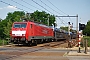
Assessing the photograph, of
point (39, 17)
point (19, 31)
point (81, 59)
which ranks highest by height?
point (39, 17)

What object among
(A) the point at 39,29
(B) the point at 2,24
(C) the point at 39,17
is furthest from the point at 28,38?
(B) the point at 2,24

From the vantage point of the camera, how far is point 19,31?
33375mm

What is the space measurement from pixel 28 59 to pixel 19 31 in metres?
17.0

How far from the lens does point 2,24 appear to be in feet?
431

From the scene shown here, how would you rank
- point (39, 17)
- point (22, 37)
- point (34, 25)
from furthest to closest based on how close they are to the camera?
1. point (39, 17)
2. point (34, 25)
3. point (22, 37)

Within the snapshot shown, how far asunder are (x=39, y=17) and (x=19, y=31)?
8420cm

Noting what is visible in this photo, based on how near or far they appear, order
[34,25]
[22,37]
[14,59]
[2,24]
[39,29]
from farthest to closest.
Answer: [2,24]
[39,29]
[34,25]
[22,37]
[14,59]

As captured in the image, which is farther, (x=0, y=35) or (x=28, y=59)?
(x=0, y=35)

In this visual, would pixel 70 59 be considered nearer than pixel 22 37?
Yes

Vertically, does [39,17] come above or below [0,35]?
above

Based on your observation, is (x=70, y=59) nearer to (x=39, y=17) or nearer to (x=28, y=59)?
(x=28, y=59)

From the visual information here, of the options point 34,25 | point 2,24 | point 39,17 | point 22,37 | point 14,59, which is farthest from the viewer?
point 2,24

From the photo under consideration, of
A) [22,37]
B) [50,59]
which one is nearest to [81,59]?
[50,59]

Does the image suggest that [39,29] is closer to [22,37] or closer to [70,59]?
[22,37]
